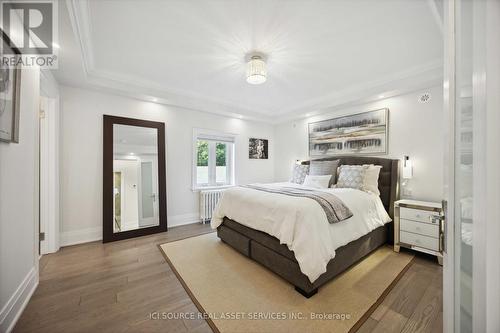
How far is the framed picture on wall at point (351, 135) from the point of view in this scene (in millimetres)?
3369

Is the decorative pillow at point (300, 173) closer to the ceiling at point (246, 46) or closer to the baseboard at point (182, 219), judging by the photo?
the ceiling at point (246, 46)

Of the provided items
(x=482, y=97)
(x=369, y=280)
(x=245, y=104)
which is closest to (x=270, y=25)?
(x=482, y=97)

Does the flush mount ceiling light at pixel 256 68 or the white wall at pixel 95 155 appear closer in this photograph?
the flush mount ceiling light at pixel 256 68

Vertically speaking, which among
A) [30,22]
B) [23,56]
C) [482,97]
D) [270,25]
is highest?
[270,25]

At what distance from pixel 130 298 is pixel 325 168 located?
333cm

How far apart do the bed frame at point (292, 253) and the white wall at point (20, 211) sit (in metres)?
1.97

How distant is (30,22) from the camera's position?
163cm

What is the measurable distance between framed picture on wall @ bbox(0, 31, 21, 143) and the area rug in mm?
1859

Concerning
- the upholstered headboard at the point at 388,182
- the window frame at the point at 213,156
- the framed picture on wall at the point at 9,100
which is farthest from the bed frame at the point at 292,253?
the framed picture on wall at the point at 9,100

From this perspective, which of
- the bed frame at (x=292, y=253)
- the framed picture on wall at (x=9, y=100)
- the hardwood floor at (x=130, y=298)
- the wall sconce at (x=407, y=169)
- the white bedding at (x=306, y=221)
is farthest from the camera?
the wall sconce at (x=407, y=169)

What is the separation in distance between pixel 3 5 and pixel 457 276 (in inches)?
116

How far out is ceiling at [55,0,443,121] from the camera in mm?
1718

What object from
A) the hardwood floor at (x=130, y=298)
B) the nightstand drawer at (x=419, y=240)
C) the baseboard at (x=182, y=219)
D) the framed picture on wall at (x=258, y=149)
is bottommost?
the hardwood floor at (x=130, y=298)

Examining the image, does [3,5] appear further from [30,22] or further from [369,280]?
[369,280]
